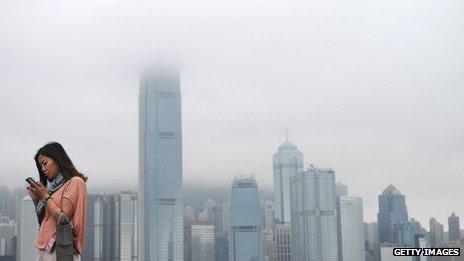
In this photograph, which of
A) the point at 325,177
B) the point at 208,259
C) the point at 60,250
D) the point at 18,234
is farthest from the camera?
the point at 325,177

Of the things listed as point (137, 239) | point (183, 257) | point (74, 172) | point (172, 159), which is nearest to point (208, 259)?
point (183, 257)

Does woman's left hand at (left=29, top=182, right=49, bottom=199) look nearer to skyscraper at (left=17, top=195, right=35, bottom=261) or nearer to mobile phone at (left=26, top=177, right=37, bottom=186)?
mobile phone at (left=26, top=177, right=37, bottom=186)

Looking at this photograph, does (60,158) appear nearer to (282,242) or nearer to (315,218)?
(315,218)

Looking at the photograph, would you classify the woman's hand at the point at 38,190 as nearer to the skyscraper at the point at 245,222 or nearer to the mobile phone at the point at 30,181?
the mobile phone at the point at 30,181

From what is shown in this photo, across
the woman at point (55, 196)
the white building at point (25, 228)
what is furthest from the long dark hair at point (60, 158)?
the white building at point (25, 228)

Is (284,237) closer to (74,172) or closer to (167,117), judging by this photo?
(167,117)

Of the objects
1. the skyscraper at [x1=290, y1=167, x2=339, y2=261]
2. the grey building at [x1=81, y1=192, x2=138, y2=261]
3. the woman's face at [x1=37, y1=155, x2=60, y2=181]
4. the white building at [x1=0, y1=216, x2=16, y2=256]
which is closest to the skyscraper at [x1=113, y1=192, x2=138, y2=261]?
the grey building at [x1=81, y1=192, x2=138, y2=261]

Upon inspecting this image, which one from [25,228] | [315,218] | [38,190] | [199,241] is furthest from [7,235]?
[38,190]
